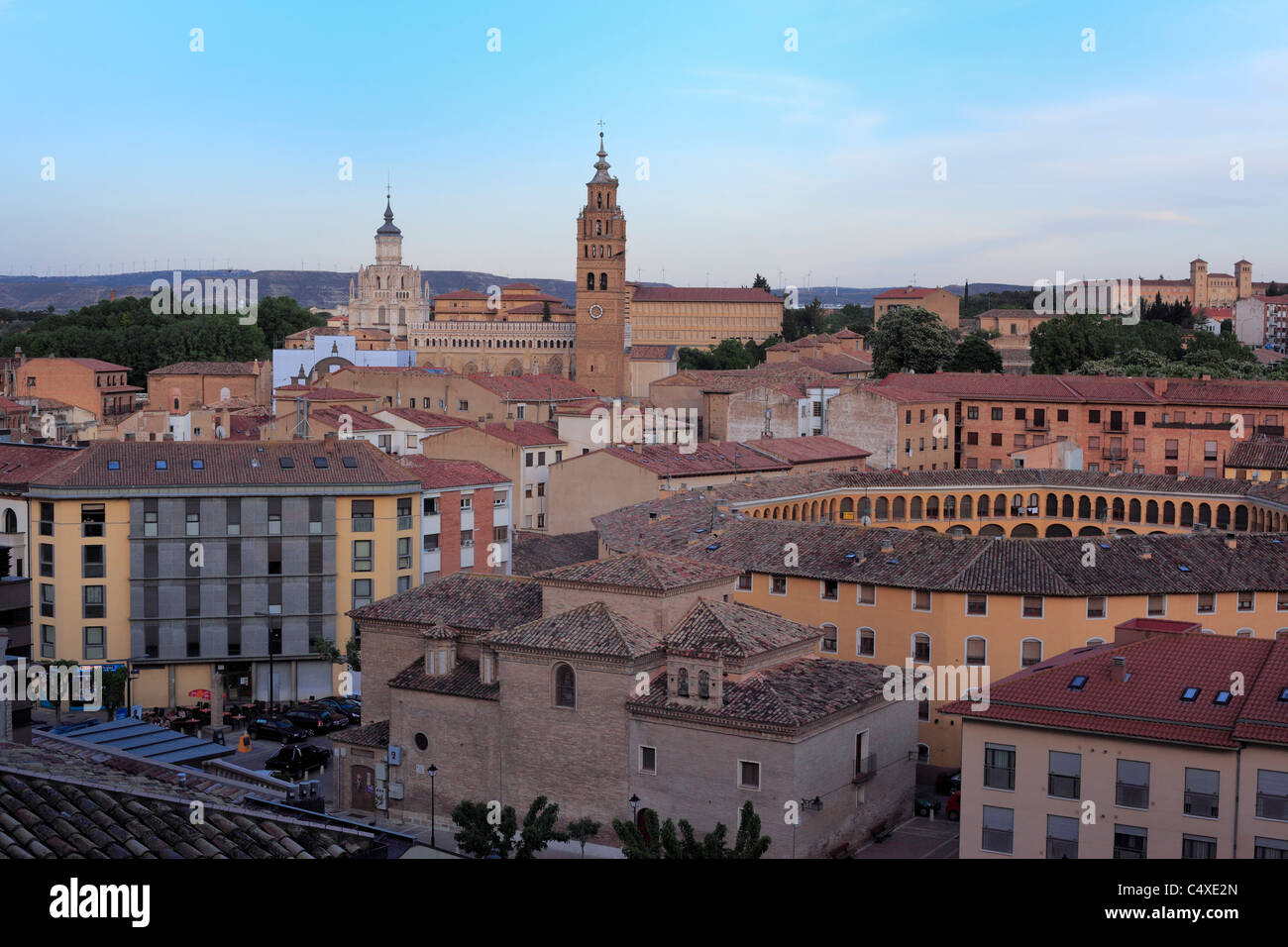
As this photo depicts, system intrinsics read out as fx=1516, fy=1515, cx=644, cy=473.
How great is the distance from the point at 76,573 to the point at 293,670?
7290 millimetres

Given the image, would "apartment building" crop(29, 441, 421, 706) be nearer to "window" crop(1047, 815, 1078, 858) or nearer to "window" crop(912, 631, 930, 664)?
"window" crop(912, 631, 930, 664)

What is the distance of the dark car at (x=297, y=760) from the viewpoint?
38531 millimetres

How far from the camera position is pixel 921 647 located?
39844 mm

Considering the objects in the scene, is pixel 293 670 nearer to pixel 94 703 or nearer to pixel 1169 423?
pixel 94 703

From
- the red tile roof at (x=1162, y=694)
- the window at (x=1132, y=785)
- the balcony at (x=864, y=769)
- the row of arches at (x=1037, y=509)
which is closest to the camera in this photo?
the red tile roof at (x=1162, y=694)

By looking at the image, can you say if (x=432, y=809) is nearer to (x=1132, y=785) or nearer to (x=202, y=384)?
(x=1132, y=785)

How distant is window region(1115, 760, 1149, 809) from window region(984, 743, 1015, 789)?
6.13ft

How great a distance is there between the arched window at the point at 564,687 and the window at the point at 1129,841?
11.6 meters

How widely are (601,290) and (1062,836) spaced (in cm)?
11261

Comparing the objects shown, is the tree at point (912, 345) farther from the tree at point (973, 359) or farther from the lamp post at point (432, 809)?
the lamp post at point (432, 809)

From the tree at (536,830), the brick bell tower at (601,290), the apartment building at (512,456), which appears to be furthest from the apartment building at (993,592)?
the brick bell tower at (601,290)

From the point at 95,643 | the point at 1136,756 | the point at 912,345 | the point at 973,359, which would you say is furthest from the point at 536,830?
the point at 973,359

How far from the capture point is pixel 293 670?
48.6 meters
